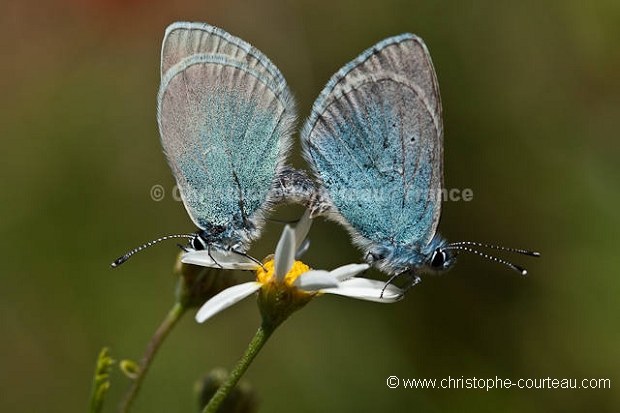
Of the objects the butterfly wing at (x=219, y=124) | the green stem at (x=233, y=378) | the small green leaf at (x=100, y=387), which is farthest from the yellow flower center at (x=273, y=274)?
the small green leaf at (x=100, y=387)

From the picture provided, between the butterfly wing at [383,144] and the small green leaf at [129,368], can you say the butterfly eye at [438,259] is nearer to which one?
the butterfly wing at [383,144]

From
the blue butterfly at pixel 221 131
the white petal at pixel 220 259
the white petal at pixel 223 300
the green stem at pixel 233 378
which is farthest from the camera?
the blue butterfly at pixel 221 131

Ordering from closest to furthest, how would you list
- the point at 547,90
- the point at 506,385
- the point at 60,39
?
the point at 506,385 → the point at 547,90 → the point at 60,39

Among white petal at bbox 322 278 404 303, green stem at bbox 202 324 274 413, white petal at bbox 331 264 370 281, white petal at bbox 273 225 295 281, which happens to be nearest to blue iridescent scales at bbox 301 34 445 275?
white petal at bbox 322 278 404 303

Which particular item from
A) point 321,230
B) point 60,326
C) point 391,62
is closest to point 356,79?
point 391,62

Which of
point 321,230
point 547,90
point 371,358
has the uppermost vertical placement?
point 547,90

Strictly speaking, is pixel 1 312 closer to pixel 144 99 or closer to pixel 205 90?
pixel 144 99
